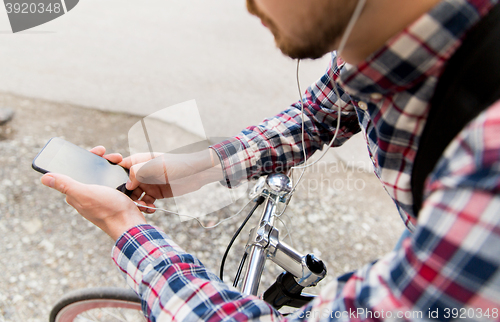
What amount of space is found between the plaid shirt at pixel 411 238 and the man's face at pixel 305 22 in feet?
0.25

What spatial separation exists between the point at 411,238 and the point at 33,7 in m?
4.39

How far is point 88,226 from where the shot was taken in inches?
66.1

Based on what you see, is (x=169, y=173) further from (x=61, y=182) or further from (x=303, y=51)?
(x=303, y=51)

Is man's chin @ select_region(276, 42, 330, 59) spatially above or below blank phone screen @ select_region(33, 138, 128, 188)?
above

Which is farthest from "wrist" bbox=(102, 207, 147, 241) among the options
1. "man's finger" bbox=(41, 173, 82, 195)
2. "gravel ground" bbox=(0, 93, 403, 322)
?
"gravel ground" bbox=(0, 93, 403, 322)

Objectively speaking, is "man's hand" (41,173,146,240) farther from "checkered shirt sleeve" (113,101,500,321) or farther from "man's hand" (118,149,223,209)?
"checkered shirt sleeve" (113,101,500,321)

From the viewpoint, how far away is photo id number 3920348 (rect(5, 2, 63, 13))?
3.40 m

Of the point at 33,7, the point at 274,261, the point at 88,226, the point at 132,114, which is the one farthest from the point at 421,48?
the point at 33,7

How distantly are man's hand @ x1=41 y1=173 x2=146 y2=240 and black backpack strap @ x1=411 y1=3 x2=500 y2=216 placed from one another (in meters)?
0.65

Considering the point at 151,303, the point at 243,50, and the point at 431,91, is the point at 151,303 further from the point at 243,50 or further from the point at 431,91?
the point at 243,50

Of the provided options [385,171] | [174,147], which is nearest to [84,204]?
[174,147]

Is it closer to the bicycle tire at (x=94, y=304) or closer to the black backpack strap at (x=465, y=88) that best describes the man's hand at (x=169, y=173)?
the bicycle tire at (x=94, y=304)

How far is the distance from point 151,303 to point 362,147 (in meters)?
2.21

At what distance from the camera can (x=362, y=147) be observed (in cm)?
247
